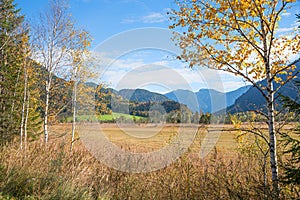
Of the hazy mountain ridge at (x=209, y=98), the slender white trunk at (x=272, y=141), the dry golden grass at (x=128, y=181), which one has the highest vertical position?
the hazy mountain ridge at (x=209, y=98)

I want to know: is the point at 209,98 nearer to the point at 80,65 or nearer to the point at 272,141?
the point at 272,141

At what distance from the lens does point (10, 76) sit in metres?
12.5

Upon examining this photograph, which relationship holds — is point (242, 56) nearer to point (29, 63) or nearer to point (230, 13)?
point (230, 13)

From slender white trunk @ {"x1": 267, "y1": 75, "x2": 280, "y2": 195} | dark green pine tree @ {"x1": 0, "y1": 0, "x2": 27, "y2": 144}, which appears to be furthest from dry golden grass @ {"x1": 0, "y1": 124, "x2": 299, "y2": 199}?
dark green pine tree @ {"x1": 0, "y1": 0, "x2": 27, "y2": 144}

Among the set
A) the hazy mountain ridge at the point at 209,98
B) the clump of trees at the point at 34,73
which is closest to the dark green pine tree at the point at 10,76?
the clump of trees at the point at 34,73

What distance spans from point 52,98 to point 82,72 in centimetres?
199

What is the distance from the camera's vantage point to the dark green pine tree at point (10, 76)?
11820mm

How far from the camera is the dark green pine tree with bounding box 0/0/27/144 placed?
11820 mm

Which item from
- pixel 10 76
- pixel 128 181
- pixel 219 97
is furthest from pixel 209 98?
pixel 10 76

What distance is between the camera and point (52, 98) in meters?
12.6

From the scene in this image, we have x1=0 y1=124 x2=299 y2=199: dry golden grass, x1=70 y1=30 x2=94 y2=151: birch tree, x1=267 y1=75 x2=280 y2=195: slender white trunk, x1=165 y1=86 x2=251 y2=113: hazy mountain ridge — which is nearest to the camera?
x1=267 y1=75 x2=280 y2=195: slender white trunk

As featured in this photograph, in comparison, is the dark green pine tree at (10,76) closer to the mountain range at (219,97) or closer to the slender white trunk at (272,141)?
the mountain range at (219,97)

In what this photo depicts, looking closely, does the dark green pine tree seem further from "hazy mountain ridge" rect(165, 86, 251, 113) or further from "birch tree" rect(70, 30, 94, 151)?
"hazy mountain ridge" rect(165, 86, 251, 113)

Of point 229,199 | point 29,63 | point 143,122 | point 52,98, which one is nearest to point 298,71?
point 229,199
